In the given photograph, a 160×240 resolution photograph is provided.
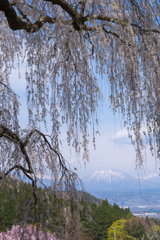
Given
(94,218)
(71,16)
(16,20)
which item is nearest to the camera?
(71,16)

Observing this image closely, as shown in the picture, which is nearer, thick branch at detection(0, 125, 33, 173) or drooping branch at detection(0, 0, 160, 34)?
drooping branch at detection(0, 0, 160, 34)

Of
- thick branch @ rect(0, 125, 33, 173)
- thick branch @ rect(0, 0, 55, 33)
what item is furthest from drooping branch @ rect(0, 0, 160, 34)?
thick branch @ rect(0, 125, 33, 173)

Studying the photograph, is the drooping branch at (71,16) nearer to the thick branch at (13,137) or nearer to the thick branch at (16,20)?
the thick branch at (16,20)

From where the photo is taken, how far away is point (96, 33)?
157cm

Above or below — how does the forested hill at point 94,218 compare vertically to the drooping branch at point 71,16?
below

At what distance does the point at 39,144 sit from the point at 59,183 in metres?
0.36

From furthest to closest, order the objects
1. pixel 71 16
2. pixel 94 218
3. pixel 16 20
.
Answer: pixel 94 218 → pixel 16 20 → pixel 71 16

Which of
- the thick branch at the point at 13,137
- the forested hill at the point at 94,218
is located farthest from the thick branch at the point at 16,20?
the forested hill at the point at 94,218

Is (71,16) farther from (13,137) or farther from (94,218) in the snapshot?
(94,218)

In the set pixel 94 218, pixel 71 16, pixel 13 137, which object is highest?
pixel 71 16

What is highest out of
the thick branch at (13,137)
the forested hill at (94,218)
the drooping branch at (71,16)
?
the drooping branch at (71,16)

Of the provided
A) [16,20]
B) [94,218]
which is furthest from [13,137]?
[94,218]

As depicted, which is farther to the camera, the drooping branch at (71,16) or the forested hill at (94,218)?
Result: the forested hill at (94,218)

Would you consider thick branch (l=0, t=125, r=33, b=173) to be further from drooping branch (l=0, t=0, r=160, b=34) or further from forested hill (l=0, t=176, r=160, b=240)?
drooping branch (l=0, t=0, r=160, b=34)
